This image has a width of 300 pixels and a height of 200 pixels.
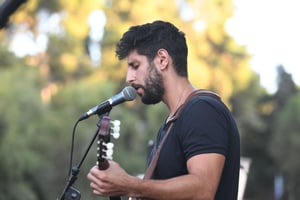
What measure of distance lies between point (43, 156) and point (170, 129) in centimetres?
1844

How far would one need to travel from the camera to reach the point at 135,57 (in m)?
2.91

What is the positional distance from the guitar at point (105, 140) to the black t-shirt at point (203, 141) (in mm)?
Answer: 272

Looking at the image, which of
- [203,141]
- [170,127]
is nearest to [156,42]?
[170,127]

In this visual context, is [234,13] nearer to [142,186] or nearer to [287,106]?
[287,106]

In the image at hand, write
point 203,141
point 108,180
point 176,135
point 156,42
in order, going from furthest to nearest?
1. point 156,42
2. point 176,135
3. point 203,141
4. point 108,180

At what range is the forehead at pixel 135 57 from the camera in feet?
9.48

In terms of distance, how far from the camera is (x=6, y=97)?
18.9m

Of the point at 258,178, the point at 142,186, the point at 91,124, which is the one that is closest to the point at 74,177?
the point at 142,186

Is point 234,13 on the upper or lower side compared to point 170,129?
upper

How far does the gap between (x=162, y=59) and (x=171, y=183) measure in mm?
540

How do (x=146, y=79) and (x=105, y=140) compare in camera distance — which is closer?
(x=105, y=140)

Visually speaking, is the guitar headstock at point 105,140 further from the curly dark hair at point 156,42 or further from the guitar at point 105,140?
the curly dark hair at point 156,42

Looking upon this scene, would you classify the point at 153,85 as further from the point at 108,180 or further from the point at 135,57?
the point at 108,180

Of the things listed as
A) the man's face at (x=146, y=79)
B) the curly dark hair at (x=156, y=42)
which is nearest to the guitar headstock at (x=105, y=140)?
the man's face at (x=146, y=79)
